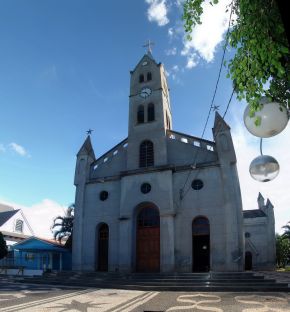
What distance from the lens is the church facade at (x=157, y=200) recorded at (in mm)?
21641

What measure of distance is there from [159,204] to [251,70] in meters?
19.4

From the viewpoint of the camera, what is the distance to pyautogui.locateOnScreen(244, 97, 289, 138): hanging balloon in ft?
13.2

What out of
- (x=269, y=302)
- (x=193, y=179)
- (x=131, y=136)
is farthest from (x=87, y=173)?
(x=269, y=302)

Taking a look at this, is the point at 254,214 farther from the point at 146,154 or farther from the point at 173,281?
the point at 173,281

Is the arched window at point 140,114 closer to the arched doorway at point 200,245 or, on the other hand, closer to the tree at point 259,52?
the arched doorway at point 200,245

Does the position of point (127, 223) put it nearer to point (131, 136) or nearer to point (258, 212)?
point (131, 136)

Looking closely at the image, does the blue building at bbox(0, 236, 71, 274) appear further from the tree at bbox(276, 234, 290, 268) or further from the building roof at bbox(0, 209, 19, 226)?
the tree at bbox(276, 234, 290, 268)

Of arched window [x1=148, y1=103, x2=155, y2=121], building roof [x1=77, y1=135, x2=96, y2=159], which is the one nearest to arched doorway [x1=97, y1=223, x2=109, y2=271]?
building roof [x1=77, y1=135, x2=96, y2=159]

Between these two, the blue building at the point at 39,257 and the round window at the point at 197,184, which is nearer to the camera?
the round window at the point at 197,184

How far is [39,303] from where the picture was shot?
12.3m

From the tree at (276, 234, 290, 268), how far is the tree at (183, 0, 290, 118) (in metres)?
54.7

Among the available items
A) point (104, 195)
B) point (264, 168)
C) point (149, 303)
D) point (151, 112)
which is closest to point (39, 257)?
point (104, 195)

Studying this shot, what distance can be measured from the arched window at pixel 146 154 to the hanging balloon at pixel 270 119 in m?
21.3

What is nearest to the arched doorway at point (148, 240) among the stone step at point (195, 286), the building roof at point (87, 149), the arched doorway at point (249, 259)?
the stone step at point (195, 286)
